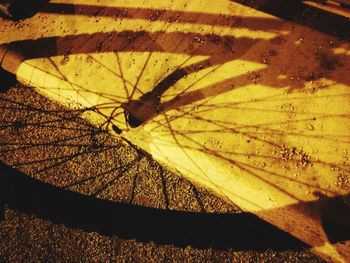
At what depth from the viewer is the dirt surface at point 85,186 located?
159 inches

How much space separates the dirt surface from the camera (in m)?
4.04

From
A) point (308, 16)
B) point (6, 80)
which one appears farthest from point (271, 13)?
point (6, 80)

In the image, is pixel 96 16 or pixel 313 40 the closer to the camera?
pixel 313 40

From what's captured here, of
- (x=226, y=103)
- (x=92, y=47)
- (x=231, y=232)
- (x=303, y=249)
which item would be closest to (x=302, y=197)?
(x=303, y=249)

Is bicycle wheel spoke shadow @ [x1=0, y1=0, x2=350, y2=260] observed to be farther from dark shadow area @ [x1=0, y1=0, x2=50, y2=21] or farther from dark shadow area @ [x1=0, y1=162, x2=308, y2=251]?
dark shadow area @ [x1=0, y1=0, x2=50, y2=21]

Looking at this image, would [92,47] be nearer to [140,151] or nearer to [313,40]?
[140,151]

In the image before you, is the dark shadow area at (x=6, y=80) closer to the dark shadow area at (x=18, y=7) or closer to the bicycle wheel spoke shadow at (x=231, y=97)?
the bicycle wheel spoke shadow at (x=231, y=97)

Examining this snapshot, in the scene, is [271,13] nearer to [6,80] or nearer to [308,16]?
[308,16]

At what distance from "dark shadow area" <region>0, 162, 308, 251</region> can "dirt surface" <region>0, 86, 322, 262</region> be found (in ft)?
0.25

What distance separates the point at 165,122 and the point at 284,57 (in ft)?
5.94

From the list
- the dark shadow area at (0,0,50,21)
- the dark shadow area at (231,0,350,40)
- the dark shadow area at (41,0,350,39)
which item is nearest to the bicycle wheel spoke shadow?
the dark shadow area at (41,0,350,39)

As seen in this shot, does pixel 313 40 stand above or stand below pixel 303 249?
above

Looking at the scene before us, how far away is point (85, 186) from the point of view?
4527mm

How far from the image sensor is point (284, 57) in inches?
167
